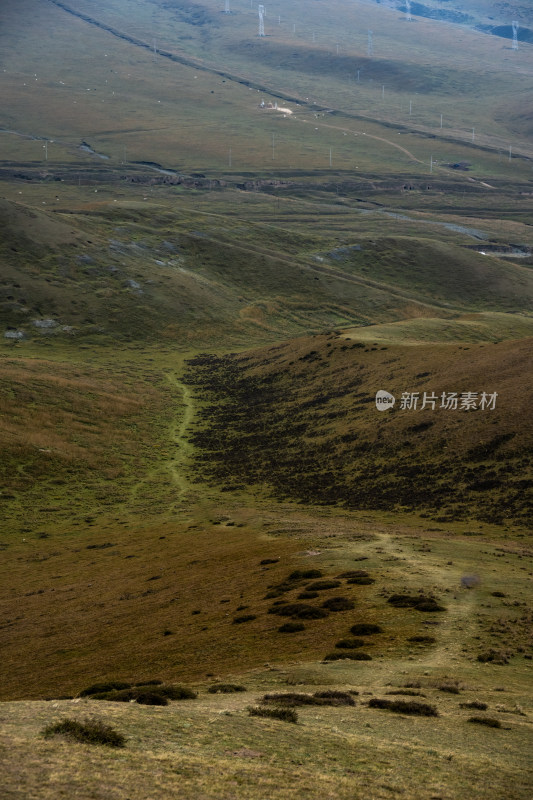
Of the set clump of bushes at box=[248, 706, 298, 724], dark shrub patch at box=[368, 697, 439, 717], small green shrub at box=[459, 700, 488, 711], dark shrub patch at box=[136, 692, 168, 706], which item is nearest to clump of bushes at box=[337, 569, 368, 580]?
small green shrub at box=[459, 700, 488, 711]

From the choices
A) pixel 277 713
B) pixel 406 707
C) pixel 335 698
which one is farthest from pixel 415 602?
pixel 277 713

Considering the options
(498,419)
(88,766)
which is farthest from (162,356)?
(88,766)

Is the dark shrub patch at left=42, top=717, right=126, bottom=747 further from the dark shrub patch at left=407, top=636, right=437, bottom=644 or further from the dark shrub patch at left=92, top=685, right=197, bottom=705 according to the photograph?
the dark shrub patch at left=407, top=636, right=437, bottom=644

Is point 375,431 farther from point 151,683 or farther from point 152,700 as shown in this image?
point 152,700

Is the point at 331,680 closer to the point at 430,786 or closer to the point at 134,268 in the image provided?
the point at 430,786

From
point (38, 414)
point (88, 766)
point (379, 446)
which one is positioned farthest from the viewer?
point (38, 414)
